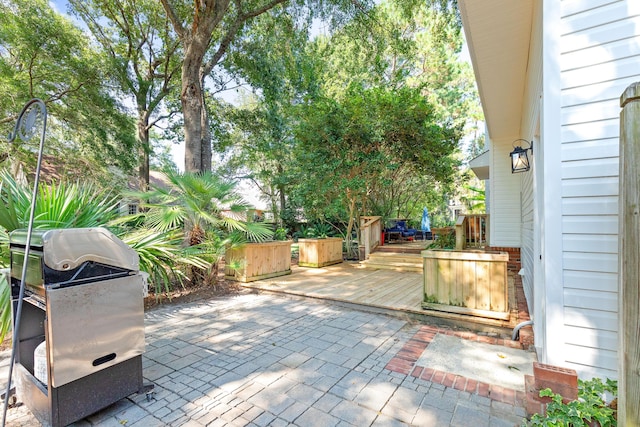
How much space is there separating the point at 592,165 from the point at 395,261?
661 cm

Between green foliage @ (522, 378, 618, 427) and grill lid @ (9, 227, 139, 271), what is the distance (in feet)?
9.39

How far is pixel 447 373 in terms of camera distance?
2.76m

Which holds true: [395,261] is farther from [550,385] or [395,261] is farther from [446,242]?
[550,385]

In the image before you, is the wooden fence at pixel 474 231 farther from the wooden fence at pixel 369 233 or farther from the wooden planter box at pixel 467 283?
the wooden planter box at pixel 467 283

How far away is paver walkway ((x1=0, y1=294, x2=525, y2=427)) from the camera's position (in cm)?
214

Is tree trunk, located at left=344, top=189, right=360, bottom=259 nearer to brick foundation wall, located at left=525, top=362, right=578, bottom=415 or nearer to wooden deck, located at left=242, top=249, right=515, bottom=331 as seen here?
wooden deck, located at left=242, top=249, right=515, bottom=331

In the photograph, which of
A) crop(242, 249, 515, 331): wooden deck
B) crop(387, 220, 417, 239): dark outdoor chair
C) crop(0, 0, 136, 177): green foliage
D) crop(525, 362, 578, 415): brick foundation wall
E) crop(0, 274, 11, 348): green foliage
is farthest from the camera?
crop(387, 220, 417, 239): dark outdoor chair

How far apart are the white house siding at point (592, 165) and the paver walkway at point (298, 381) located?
79 centimetres

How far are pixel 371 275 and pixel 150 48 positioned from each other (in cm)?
1211

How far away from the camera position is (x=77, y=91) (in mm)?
9328

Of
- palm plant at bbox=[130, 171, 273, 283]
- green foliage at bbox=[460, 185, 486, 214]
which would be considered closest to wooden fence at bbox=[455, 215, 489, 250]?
green foliage at bbox=[460, 185, 486, 214]

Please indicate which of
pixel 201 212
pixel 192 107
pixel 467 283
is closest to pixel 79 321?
pixel 201 212

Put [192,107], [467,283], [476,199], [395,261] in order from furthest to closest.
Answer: [476,199] → [395,261] → [192,107] → [467,283]

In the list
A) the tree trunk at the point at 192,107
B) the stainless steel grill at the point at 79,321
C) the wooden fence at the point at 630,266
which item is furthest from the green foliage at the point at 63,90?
the wooden fence at the point at 630,266
